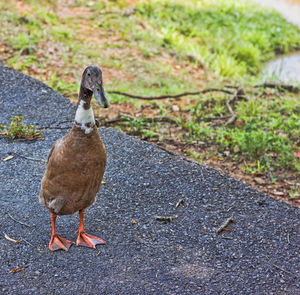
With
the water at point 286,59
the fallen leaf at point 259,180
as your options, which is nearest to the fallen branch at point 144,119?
the fallen leaf at point 259,180

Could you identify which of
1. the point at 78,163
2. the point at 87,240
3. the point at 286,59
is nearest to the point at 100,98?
the point at 78,163

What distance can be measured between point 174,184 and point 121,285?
5.27 ft

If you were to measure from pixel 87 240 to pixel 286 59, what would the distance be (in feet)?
28.3

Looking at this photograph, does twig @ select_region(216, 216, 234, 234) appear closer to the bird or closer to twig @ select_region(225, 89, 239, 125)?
the bird

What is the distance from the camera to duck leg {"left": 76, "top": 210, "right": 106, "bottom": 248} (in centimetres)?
347

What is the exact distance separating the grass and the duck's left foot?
2.32 metres

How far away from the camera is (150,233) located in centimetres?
376

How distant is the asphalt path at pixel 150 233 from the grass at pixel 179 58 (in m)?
0.90

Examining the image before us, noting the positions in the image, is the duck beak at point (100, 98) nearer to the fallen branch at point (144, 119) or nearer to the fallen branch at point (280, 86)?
the fallen branch at point (144, 119)

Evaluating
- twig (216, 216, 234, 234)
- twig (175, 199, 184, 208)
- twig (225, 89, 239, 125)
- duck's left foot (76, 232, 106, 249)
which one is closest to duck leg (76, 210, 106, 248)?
duck's left foot (76, 232, 106, 249)

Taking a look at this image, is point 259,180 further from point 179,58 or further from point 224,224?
point 179,58

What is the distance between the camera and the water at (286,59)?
29.8ft

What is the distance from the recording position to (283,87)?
7871mm

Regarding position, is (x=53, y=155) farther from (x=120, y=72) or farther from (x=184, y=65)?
(x=184, y=65)
